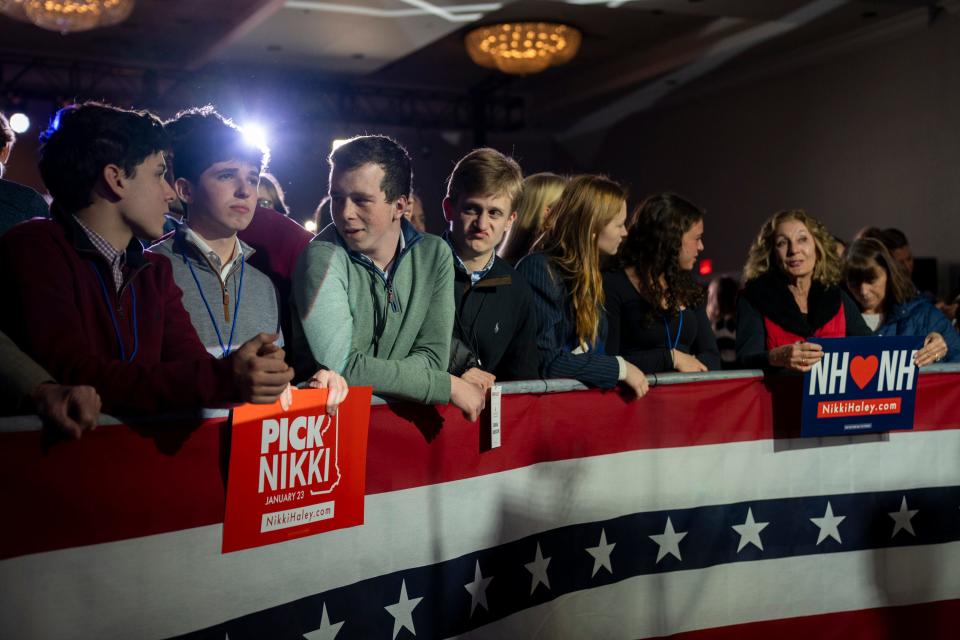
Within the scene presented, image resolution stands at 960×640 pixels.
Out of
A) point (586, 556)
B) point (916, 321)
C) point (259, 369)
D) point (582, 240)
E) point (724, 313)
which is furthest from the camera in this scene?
point (724, 313)

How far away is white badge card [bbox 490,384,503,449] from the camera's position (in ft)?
8.50

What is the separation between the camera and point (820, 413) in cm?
321

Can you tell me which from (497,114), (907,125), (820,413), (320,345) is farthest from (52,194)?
(497,114)

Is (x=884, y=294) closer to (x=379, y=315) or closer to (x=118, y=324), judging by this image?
(x=379, y=315)

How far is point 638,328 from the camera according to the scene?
3455 millimetres

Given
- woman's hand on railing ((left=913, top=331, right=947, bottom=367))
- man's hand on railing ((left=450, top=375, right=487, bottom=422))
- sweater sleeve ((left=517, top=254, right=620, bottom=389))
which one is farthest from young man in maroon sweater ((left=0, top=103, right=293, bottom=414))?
woman's hand on railing ((left=913, top=331, right=947, bottom=367))

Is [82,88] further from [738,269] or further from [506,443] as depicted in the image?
[506,443]

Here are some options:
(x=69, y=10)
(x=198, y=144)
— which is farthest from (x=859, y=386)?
(x=69, y=10)

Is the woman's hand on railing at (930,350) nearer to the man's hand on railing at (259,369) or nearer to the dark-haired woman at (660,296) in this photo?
the dark-haired woman at (660,296)

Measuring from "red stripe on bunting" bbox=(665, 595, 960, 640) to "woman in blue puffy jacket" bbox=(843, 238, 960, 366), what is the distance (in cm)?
136

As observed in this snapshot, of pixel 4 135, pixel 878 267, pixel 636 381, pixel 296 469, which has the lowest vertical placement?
pixel 296 469

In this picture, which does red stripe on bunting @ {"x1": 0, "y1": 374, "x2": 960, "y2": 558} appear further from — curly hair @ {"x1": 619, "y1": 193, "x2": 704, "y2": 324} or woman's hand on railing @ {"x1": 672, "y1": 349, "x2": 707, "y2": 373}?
curly hair @ {"x1": 619, "y1": 193, "x2": 704, "y2": 324}

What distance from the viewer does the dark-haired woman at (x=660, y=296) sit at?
345cm

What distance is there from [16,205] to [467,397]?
1.65 metres
